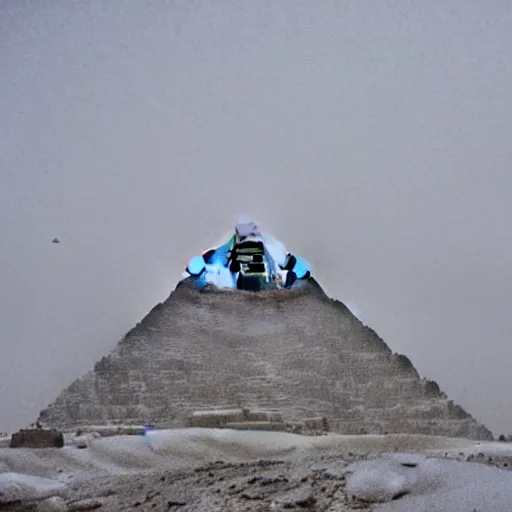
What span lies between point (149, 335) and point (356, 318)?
467cm

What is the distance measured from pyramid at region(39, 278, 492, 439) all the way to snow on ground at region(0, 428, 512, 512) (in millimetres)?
4000

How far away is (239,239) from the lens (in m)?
16.5

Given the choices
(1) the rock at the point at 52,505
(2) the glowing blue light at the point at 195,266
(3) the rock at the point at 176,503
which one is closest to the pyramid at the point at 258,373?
(2) the glowing blue light at the point at 195,266

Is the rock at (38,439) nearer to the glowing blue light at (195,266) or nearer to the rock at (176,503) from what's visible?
the rock at (176,503)

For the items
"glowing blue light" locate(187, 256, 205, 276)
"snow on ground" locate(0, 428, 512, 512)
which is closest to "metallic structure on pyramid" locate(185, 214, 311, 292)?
"glowing blue light" locate(187, 256, 205, 276)

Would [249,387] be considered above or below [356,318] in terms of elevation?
below

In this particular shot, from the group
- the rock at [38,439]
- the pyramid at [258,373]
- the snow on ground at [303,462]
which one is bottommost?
the snow on ground at [303,462]

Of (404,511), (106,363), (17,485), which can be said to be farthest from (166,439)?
(106,363)

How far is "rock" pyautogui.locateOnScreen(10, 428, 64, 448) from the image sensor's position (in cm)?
673

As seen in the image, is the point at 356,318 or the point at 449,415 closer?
the point at 449,415

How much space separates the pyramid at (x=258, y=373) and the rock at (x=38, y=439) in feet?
16.1

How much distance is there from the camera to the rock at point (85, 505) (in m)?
3.93

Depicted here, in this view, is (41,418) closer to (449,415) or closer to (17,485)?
(449,415)

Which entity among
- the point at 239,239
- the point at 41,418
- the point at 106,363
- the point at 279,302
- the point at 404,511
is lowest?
the point at 404,511
